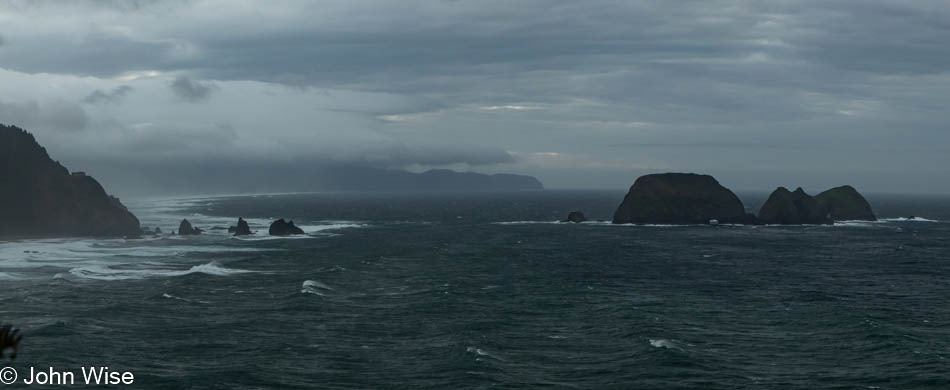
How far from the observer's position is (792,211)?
Answer: 183250 millimetres

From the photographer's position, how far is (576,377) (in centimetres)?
4322

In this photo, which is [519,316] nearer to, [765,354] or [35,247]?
[765,354]

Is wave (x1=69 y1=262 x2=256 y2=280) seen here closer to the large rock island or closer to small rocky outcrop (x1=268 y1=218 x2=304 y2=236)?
small rocky outcrop (x1=268 y1=218 x2=304 y2=236)

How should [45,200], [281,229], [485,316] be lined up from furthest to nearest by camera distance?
[281,229] < [45,200] < [485,316]

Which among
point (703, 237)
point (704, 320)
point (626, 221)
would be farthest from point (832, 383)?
point (626, 221)

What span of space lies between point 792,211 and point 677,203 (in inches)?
981

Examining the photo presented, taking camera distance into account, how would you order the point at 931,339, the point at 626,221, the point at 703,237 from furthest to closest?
1. the point at 626,221
2. the point at 703,237
3. the point at 931,339

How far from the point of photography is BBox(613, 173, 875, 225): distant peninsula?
182 metres

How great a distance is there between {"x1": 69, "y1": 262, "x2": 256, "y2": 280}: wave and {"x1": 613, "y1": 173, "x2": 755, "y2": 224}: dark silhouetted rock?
10843cm

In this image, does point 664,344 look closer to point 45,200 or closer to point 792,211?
point 45,200

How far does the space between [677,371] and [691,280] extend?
40406mm

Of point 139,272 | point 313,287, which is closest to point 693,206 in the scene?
point 313,287

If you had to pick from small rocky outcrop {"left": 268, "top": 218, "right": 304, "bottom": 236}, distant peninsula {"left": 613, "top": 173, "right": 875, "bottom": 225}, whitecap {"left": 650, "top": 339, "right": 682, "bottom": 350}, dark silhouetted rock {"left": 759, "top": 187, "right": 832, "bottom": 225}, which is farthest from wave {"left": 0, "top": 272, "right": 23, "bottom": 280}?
dark silhouetted rock {"left": 759, "top": 187, "right": 832, "bottom": 225}

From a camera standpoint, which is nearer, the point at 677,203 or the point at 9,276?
the point at 9,276
